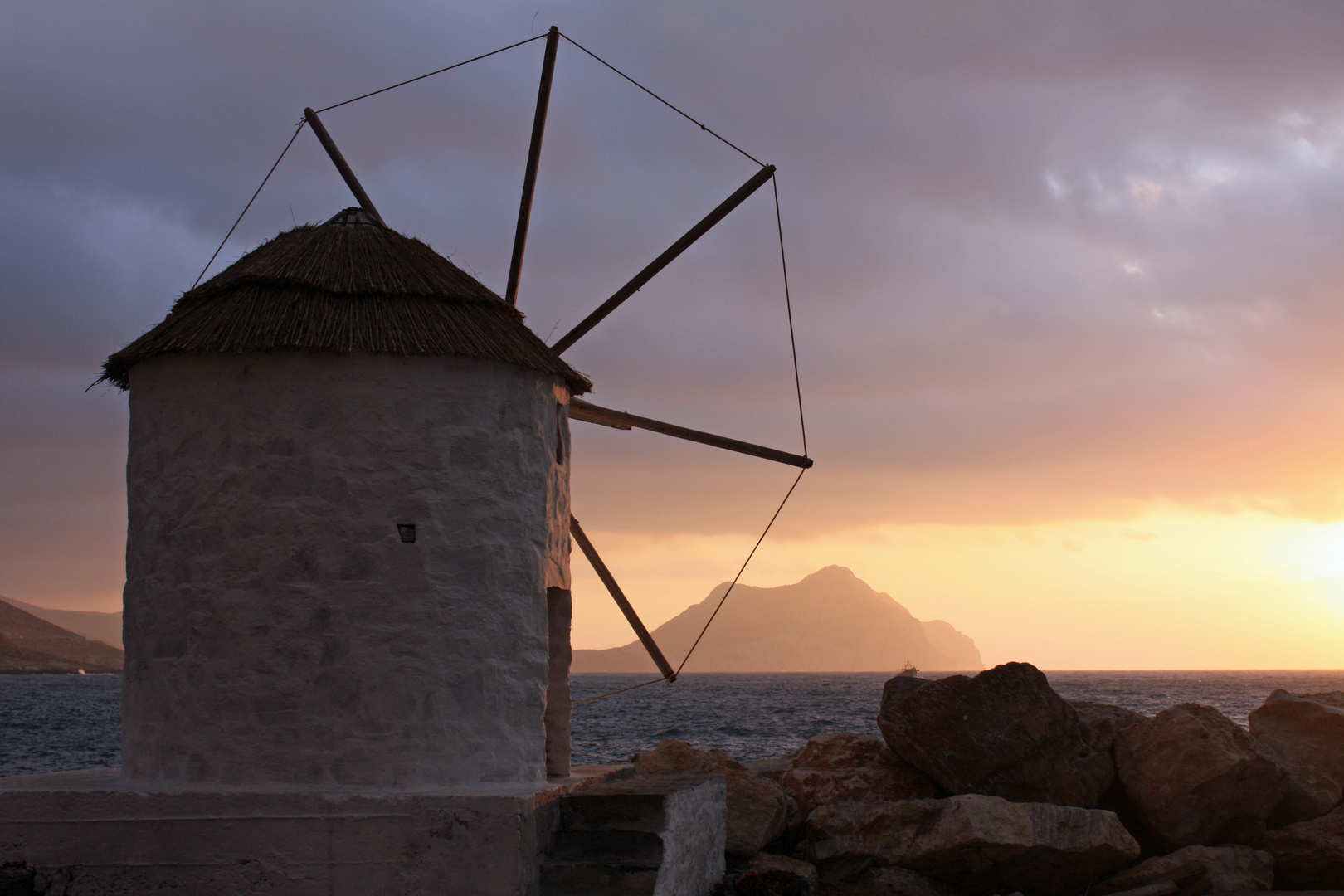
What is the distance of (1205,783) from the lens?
9.14m

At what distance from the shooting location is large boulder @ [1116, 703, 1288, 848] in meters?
9.18

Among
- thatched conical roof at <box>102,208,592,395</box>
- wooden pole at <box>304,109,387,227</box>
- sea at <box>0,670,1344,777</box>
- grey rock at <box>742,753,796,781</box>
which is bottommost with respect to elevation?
sea at <box>0,670,1344,777</box>

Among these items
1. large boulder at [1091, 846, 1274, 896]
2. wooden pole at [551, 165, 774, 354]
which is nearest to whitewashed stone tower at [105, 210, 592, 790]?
wooden pole at [551, 165, 774, 354]

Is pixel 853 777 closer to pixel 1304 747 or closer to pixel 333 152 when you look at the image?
pixel 1304 747

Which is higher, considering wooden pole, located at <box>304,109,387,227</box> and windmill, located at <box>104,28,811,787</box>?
wooden pole, located at <box>304,109,387,227</box>

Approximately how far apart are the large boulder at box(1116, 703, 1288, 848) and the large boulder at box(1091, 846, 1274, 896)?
0.22 metres

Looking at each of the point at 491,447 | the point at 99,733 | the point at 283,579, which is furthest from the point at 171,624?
the point at 99,733

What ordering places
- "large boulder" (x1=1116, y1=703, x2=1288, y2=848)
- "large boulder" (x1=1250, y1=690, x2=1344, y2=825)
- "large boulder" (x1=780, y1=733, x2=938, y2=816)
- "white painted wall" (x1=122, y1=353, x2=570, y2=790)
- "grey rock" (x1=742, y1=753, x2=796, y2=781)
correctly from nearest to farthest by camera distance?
1. "white painted wall" (x1=122, y1=353, x2=570, y2=790)
2. "large boulder" (x1=1116, y1=703, x2=1288, y2=848)
3. "large boulder" (x1=780, y1=733, x2=938, y2=816)
4. "large boulder" (x1=1250, y1=690, x2=1344, y2=825)
5. "grey rock" (x1=742, y1=753, x2=796, y2=781)

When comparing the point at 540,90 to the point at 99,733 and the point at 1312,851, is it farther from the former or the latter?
the point at 99,733

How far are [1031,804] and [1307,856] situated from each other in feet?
8.86

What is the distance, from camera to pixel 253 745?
6965 mm

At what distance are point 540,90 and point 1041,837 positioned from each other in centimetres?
746

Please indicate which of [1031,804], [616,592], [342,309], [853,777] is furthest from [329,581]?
[1031,804]

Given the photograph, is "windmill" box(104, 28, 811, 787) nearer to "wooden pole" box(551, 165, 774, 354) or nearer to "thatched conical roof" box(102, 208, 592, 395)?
"thatched conical roof" box(102, 208, 592, 395)
